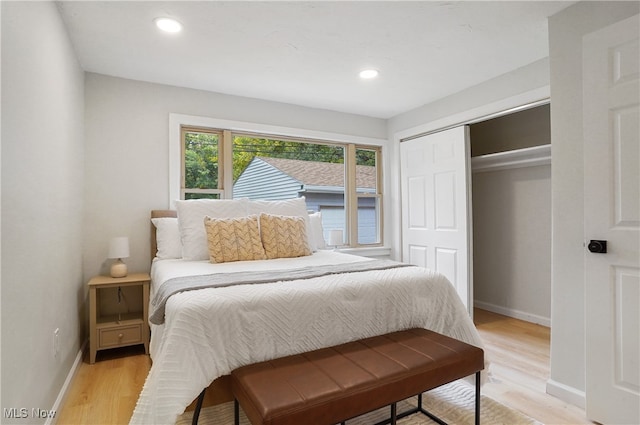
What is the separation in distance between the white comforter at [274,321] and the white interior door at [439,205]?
1.51 m

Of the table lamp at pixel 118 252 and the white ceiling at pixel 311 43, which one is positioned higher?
the white ceiling at pixel 311 43

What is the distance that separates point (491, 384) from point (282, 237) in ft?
6.00

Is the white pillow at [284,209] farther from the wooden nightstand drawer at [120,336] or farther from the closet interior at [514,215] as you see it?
the closet interior at [514,215]

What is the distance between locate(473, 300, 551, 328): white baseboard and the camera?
11.7ft

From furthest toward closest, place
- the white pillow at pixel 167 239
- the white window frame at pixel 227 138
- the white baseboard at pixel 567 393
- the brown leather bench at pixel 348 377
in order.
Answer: the white window frame at pixel 227 138 → the white pillow at pixel 167 239 → the white baseboard at pixel 567 393 → the brown leather bench at pixel 348 377

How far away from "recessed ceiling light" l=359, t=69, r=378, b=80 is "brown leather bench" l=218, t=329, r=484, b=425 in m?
2.26

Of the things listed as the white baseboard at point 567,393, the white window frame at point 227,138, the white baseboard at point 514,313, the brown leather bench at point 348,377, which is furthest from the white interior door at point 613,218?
the white window frame at point 227,138

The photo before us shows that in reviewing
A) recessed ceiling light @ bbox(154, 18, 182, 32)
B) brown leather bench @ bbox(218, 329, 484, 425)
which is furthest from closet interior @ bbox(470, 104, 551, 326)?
recessed ceiling light @ bbox(154, 18, 182, 32)

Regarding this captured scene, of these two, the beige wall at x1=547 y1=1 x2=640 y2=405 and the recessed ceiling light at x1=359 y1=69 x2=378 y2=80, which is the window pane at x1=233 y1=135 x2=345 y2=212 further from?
the beige wall at x1=547 y1=1 x2=640 y2=405

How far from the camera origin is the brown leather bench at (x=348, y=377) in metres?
1.25

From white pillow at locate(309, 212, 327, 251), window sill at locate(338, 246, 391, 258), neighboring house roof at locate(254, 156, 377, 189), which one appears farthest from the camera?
window sill at locate(338, 246, 391, 258)

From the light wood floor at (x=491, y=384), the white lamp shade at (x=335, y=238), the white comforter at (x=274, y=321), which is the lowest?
the light wood floor at (x=491, y=384)

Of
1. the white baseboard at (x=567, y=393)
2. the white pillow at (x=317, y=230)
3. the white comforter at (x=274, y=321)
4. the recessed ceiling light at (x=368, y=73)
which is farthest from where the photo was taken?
the white pillow at (x=317, y=230)

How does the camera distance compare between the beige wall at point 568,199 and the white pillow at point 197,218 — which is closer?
the beige wall at point 568,199
